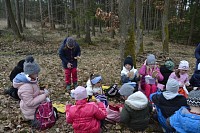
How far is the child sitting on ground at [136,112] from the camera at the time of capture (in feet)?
15.9

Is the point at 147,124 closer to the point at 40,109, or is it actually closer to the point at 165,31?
the point at 40,109

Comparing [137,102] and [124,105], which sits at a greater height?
[137,102]

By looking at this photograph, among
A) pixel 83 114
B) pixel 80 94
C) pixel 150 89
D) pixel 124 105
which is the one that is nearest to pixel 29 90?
pixel 80 94

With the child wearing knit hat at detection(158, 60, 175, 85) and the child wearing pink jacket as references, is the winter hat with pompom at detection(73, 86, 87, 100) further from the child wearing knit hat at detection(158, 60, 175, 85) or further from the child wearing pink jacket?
the child wearing knit hat at detection(158, 60, 175, 85)

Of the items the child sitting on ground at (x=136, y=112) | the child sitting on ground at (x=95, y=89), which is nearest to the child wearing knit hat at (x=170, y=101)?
the child sitting on ground at (x=136, y=112)

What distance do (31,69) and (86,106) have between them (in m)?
1.47

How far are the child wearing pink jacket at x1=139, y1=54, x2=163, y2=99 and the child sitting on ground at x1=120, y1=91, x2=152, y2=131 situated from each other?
153cm

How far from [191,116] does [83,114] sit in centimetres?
197

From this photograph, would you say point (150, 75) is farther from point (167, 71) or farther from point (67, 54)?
point (67, 54)

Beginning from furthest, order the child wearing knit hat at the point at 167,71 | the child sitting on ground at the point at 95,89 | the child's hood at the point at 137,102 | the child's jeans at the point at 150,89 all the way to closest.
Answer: the child wearing knit hat at the point at 167,71 → the child's jeans at the point at 150,89 → the child sitting on ground at the point at 95,89 → the child's hood at the point at 137,102

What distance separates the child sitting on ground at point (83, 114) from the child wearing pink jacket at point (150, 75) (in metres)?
2.47

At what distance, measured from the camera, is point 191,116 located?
3850mm

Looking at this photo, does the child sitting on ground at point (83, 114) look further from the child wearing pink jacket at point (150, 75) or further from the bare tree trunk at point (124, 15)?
the bare tree trunk at point (124, 15)

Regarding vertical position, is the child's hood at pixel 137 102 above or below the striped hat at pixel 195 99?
below
